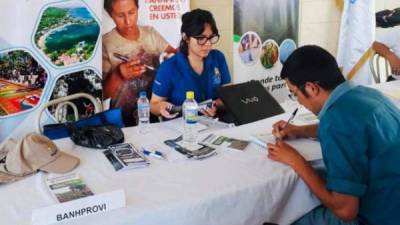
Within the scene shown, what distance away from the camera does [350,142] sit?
3.76 feet

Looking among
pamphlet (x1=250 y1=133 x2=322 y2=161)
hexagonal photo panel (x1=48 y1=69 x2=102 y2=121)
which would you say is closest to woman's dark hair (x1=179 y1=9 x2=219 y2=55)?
hexagonal photo panel (x1=48 y1=69 x2=102 y2=121)

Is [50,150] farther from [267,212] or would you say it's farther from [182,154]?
[267,212]

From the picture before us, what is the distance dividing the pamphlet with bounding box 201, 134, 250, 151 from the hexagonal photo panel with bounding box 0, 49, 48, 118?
120 centimetres

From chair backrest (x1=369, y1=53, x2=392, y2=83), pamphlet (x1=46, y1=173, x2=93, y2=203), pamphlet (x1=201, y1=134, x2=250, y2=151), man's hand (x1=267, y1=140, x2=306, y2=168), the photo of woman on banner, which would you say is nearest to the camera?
pamphlet (x1=46, y1=173, x2=93, y2=203)

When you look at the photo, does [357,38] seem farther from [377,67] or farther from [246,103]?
[246,103]

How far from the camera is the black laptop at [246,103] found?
1.94 meters

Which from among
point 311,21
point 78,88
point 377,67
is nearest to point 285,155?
point 78,88

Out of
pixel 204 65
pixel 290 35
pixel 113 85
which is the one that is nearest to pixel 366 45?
pixel 290 35

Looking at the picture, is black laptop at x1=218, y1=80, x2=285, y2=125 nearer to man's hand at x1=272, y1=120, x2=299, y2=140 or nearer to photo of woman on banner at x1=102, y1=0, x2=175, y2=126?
man's hand at x1=272, y1=120, x2=299, y2=140

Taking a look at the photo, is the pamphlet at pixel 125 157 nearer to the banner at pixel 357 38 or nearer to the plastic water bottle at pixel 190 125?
the plastic water bottle at pixel 190 125

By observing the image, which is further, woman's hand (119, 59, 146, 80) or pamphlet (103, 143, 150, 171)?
woman's hand (119, 59, 146, 80)

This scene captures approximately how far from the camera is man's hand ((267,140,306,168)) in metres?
1.40

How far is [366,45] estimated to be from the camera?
3.58 m

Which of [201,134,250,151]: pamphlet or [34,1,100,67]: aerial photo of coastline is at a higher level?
[34,1,100,67]: aerial photo of coastline
